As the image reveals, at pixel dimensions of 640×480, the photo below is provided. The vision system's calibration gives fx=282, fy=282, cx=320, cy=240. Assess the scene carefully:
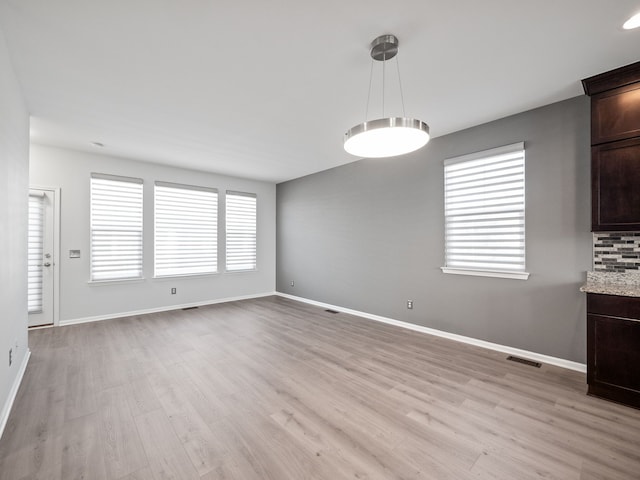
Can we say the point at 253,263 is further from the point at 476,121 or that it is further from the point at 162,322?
the point at 476,121

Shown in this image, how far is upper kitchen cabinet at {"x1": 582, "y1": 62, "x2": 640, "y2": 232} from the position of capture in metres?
2.44

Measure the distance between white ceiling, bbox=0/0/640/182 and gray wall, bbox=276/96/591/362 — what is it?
437 mm

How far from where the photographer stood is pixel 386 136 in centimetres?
217

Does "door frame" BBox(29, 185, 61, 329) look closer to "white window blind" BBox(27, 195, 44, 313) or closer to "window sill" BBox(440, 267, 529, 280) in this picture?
"white window blind" BBox(27, 195, 44, 313)

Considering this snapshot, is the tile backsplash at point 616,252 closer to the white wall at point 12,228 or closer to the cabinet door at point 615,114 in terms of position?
the cabinet door at point 615,114

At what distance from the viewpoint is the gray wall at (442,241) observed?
118 inches

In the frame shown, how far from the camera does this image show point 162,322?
4.76 m

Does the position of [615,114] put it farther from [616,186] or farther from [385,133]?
[385,133]

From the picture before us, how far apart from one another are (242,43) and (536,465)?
3526mm

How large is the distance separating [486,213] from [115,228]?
5.95m

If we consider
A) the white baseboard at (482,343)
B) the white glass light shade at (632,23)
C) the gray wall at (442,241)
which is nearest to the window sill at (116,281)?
the gray wall at (442,241)

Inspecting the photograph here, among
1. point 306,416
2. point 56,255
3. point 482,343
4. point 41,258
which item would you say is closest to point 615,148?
point 482,343

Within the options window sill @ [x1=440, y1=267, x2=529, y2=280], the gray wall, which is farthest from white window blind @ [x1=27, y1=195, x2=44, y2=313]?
window sill @ [x1=440, y1=267, x2=529, y2=280]

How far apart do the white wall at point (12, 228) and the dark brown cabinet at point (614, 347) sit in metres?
4.77
